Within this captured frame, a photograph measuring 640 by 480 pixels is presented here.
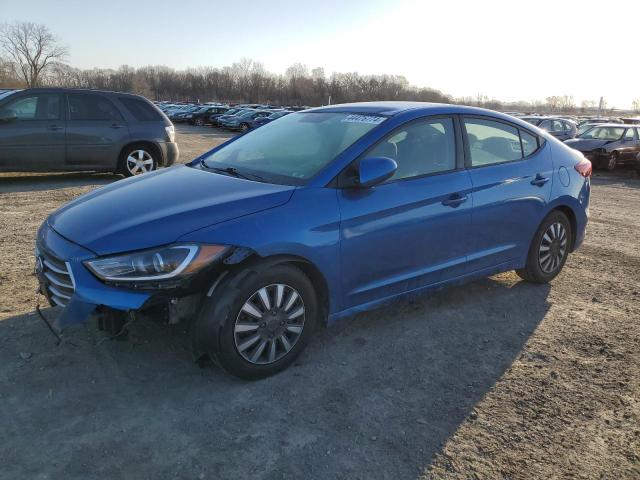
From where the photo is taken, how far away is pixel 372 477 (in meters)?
2.40

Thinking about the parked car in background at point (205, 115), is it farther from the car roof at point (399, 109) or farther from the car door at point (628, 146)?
the car roof at point (399, 109)

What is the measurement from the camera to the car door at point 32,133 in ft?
29.3

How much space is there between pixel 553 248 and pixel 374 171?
2.47 meters

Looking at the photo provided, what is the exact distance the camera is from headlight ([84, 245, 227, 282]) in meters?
2.78

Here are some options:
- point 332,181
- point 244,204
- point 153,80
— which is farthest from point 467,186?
point 153,80

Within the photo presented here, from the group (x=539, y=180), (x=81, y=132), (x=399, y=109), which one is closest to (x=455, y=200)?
(x=399, y=109)

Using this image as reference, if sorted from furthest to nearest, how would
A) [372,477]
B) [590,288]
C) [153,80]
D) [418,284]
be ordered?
[153,80]
[590,288]
[418,284]
[372,477]

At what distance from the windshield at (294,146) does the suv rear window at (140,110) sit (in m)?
6.30

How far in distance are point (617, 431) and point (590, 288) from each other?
2439mm

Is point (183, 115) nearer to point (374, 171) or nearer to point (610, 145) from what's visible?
point (610, 145)

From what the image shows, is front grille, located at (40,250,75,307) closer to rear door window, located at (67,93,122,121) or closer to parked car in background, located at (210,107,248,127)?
rear door window, located at (67,93,122,121)

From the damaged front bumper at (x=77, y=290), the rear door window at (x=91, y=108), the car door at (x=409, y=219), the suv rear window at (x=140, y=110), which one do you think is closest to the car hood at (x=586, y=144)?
the suv rear window at (x=140, y=110)

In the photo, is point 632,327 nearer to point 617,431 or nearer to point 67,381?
point 617,431

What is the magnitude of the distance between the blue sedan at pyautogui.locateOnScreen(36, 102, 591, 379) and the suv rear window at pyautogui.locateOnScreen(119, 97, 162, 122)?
6.31 metres
